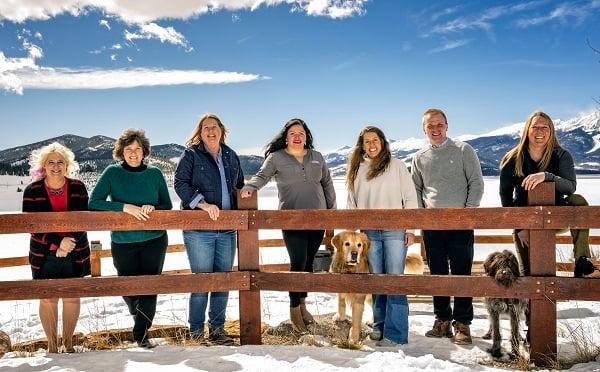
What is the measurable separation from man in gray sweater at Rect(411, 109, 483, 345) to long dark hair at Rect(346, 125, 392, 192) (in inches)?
18.7

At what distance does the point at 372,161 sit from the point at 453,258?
121cm

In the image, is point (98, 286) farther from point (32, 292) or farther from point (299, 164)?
point (299, 164)

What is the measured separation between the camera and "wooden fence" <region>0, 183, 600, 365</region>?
13.6ft

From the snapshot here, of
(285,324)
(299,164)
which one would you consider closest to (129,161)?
(299,164)

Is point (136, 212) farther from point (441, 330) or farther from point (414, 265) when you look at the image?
point (414, 265)

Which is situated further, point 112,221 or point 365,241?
point 365,241

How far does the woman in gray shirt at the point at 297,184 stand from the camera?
16.5 feet

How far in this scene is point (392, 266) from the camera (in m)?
4.79

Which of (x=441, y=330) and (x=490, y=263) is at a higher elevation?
(x=490, y=263)

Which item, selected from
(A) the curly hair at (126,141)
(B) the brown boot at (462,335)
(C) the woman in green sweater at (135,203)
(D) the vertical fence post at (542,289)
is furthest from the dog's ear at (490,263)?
(A) the curly hair at (126,141)

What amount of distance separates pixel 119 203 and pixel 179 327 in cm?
169

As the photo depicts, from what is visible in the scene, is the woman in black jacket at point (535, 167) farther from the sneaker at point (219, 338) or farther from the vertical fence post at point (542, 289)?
the sneaker at point (219, 338)

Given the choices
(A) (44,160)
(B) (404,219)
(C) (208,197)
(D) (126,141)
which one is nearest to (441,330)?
(B) (404,219)

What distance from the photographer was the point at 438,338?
4945mm
